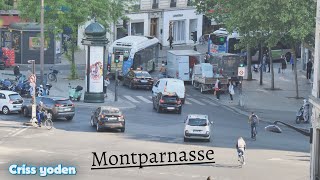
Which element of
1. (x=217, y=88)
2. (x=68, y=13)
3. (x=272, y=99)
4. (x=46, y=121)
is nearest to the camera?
(x=46, y=121)

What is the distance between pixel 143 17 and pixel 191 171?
57739 mm

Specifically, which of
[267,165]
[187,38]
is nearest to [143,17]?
[187,38]

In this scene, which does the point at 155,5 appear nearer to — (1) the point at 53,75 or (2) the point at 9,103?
(1) the point at 53,75

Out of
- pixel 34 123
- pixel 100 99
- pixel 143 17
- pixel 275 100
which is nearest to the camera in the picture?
pixel 34 123

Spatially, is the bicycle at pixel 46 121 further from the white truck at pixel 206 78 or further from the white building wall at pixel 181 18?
the white building wall at pixel 181 18

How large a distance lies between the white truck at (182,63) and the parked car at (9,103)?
20413 mm

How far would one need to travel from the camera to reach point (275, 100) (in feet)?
215

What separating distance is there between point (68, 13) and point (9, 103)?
15.6 meters

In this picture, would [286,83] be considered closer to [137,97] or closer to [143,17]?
[137,97]

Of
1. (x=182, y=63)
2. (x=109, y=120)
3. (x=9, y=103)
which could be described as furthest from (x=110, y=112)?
(x=182, y=63)

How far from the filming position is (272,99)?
65.9 m

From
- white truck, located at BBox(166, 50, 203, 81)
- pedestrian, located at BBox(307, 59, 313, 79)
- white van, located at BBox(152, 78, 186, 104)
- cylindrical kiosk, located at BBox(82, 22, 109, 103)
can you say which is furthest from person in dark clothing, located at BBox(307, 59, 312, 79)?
cylindrical kiosk, located at BBox(82, 22, 109, 103)

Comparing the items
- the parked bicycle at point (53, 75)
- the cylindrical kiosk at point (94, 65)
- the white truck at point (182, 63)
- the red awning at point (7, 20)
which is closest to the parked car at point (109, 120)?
the cylindrical kiosk at point (94, 65)

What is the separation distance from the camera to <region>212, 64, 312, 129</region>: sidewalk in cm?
5904
